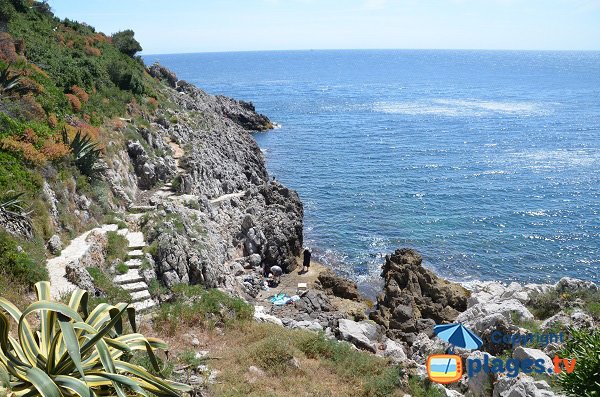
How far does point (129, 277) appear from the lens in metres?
18.1

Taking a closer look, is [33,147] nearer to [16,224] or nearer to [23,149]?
[23,149]

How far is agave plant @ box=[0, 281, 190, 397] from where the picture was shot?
251 inches

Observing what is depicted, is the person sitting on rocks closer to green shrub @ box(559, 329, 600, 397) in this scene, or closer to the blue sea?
the blue sea

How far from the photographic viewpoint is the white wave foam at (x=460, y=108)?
94.6 meters

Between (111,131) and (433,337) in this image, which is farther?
(111,131)

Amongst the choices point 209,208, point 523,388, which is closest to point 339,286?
point 209,208

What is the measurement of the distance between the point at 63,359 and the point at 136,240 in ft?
47.3

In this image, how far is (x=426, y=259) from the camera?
3500 centimetres

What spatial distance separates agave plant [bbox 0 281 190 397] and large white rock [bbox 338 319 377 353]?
12211 millimetres

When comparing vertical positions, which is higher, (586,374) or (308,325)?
(586,374)

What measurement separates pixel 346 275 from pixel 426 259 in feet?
21.3

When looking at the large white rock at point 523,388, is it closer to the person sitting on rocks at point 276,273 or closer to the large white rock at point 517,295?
the large white rock at point 517,295

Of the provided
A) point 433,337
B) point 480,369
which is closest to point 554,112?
point 433,337

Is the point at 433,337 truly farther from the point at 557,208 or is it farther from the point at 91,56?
the point at 91,56
